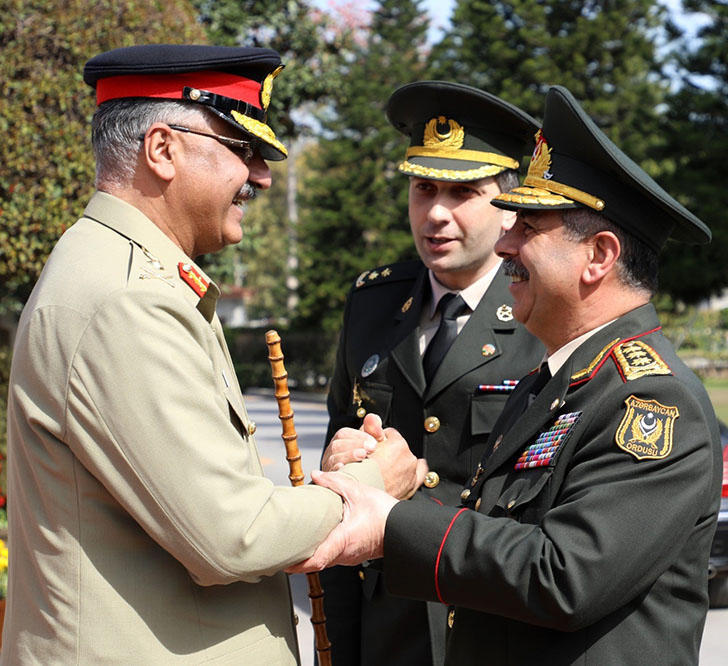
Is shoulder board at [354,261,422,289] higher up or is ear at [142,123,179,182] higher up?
ear at [142,123,179,182]

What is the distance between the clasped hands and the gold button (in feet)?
0.97

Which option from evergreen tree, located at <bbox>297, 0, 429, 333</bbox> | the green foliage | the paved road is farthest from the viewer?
evergreen tree, located at <bbox>297, 0, 429, 333</bbox>

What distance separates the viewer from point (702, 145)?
21984 mm

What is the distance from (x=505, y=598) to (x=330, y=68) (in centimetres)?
1680

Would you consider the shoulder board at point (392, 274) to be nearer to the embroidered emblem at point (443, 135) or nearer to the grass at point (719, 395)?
the embroidered emblem at point (443, 135)

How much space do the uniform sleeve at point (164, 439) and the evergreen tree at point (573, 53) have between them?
26.2 metres

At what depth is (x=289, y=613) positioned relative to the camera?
2379 millimetres

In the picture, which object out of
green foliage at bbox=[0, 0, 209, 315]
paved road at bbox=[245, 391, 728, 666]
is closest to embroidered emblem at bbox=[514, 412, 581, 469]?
paved road at bbox=[245, 391, 728, 666]

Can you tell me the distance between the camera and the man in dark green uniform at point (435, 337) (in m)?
3.10

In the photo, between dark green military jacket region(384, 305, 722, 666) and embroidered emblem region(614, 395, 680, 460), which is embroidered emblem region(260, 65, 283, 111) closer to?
dark green military jacket region(384, 305, 722, 666)

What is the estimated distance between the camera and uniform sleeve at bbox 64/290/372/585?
190 centimetres

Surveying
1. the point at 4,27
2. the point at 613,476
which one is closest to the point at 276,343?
the point at 613,476

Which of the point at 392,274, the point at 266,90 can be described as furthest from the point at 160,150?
the point at 392,274

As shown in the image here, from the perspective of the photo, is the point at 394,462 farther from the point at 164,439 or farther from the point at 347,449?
the point at 164,439
